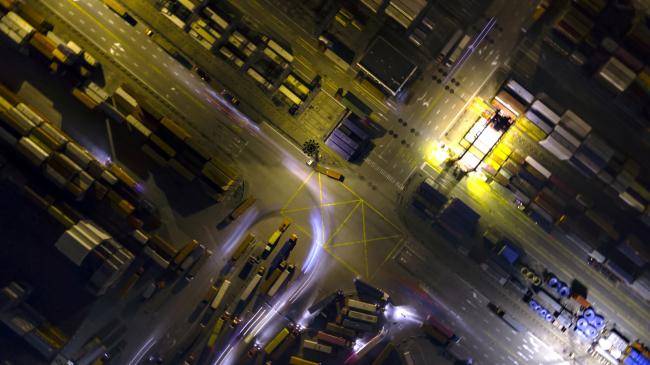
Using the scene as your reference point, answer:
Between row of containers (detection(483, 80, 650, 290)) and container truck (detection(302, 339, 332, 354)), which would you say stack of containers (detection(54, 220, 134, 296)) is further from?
row of containers (detection(483, 80, 650, 290))

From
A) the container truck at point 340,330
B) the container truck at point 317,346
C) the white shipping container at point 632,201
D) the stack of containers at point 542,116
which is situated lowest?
the container truck at point 317,346

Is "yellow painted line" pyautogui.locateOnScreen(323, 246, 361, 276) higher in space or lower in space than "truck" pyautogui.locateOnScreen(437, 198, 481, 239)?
lower

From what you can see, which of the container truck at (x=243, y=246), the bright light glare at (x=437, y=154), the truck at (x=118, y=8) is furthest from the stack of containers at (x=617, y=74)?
the truck at (x=118, y=8)

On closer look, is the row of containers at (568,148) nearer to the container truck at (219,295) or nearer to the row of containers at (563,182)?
the row of containers at (563,182)

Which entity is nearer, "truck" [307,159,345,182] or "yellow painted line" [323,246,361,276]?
"truck" [307,159,345,182]

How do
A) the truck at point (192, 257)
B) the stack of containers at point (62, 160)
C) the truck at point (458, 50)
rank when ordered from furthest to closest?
the truck at point (192, 257)
the truck at point (458, 50)
the stack of containers at point (62, 160)

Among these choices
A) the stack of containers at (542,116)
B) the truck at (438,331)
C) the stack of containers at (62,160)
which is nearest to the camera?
the stack of containers at (62,160)

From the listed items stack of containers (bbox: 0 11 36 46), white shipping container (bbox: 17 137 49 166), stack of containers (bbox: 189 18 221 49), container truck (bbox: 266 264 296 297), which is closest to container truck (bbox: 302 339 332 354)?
container truck (bbox: 266 264 296 297)
